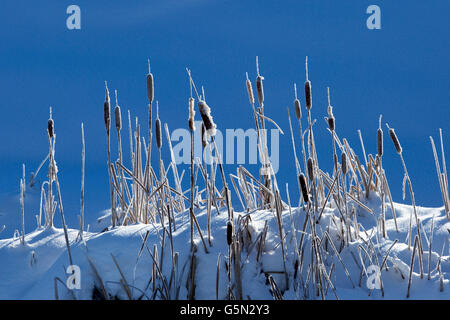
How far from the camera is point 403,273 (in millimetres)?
1869

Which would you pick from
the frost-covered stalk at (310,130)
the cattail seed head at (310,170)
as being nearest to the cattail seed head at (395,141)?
the frost-covered stalk at (310,130)

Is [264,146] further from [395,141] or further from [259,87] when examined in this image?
[395,141]

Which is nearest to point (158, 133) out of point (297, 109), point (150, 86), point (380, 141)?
point (150, 86)

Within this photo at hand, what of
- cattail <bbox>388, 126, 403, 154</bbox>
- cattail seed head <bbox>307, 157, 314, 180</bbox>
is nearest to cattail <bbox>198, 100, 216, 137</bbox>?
cattail seed head <bbox>307, 157, 314, 180</bbox>

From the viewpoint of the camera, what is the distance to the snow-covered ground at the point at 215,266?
180 cm

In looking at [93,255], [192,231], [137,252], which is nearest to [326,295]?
[192,231]

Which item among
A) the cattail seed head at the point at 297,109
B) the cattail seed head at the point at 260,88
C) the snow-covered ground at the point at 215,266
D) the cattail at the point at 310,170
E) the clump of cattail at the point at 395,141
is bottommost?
the snow-covered ground at the point at 215,266

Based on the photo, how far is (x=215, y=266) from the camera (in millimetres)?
1823

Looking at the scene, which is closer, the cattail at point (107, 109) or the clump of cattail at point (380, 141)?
the cattail at point (107, 109)

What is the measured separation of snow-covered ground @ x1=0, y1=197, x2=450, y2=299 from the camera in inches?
70.9

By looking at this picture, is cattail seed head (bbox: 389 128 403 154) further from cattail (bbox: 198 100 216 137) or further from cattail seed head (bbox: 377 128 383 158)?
cattail (bbox: 198 100 216 137)

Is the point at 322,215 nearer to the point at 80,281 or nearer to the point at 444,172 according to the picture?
the point at 444,172

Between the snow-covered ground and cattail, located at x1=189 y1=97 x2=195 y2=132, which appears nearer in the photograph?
cattail, located at x1=189 y1=97 x2=195 y2=132

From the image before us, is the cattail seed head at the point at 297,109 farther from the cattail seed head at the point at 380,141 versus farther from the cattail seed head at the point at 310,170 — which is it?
the cattail seed head at the point at 380,141
